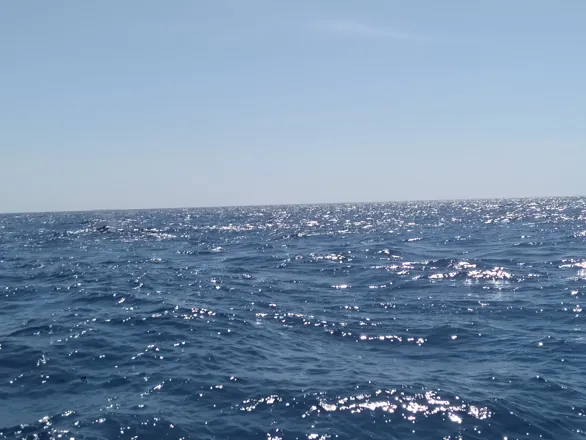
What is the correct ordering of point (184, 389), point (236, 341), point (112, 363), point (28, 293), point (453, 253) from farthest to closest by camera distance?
point (453, 253)
point (28, 293)
point (236, 341)
point (112, 363)
point (184, 389)

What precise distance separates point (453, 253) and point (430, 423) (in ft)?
95.3

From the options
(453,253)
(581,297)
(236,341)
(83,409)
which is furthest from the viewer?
(453,253)

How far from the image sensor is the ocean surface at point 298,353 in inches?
400

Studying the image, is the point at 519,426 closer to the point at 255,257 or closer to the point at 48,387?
the point at 48,387

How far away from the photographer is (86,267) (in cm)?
3466

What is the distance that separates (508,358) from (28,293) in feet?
65.5

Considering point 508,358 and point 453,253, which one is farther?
point 453,253

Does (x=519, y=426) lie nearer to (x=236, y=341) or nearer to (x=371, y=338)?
(x=371, y=338)

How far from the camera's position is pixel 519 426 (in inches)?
392

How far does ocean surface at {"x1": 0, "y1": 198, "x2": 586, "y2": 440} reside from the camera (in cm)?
1016

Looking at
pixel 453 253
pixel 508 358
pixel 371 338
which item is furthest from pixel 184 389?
pixel 453 253

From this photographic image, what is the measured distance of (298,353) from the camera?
14.7 meters

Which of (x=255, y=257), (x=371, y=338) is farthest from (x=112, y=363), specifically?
(x=255, y=257)

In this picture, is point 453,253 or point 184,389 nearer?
point 184,389
